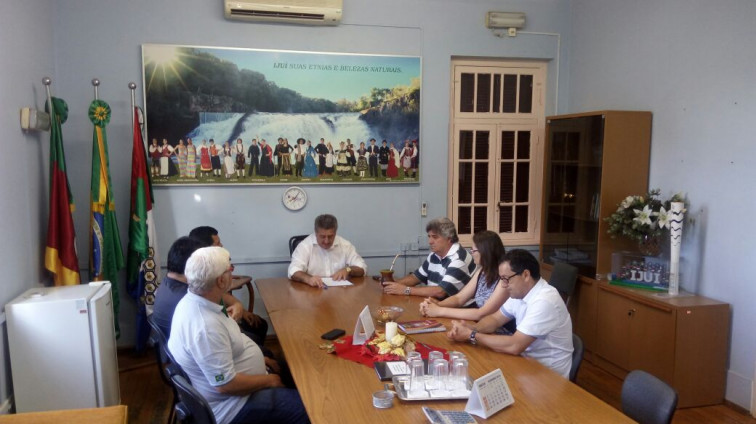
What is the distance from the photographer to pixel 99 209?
3.97 metres

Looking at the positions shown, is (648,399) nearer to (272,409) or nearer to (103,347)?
(272,409)

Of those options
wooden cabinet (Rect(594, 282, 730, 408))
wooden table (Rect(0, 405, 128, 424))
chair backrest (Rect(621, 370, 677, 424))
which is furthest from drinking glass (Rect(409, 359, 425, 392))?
wooden cabinet (Rect(594, 282, 730, 408))

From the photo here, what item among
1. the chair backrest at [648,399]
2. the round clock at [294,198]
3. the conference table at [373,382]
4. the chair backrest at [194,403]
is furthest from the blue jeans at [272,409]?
the round clock at [294,198]

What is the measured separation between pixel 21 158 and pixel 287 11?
2.25 m

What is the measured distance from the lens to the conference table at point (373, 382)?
1.90 meters

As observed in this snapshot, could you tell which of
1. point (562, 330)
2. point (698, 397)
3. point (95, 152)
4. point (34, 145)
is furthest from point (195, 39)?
point (698, 397)

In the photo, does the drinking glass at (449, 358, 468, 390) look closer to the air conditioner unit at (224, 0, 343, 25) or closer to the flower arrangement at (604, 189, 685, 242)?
the flower arrangement at (604, 189, 685, 242)

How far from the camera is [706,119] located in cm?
377

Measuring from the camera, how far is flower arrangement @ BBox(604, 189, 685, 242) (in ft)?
12.9

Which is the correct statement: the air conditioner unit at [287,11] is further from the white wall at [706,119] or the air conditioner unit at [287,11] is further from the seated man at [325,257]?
the white wall at [706,119]

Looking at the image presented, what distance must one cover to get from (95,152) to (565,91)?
4145 mm

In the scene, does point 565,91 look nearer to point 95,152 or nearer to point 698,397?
point 698,397

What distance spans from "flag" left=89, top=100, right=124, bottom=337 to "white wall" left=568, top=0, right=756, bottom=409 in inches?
161

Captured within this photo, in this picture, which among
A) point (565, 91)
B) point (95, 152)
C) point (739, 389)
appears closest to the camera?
point (739, 389)
